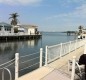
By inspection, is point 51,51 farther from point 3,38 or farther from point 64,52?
point 3,38

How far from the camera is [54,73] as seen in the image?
30.1 feet

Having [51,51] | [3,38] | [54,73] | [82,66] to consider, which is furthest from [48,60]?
[3,38]

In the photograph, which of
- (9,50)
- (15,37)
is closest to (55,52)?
(9,50)

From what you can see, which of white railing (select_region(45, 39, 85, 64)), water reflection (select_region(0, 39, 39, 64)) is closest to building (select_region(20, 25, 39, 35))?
water reflection (select_region(0, 39, 39, 64))

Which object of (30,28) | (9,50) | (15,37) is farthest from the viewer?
(30,28)

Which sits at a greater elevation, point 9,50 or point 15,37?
point 15,37

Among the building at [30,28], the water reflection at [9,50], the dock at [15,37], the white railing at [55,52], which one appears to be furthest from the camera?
the building at [30,28]

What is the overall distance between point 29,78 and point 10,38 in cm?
A: 5564

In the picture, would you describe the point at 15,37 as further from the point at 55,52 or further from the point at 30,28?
the point at 55,52

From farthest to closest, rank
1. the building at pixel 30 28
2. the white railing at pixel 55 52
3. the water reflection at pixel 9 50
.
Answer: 1. the building at pixel 30 28
2. the water reflection at pixel 9 50
3. the white railing at pixel 55 52

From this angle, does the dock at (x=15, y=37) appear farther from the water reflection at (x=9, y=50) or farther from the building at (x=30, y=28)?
the water reflection at (x=9, y=50)

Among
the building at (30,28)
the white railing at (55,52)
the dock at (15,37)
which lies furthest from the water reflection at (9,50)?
the building at (30,28)

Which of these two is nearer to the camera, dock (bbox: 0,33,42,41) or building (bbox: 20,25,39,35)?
dock (bbox: 0,33,42,41)

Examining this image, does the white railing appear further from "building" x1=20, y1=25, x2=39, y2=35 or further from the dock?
"building" x1=20, y1=25, x2=39, y2=35
